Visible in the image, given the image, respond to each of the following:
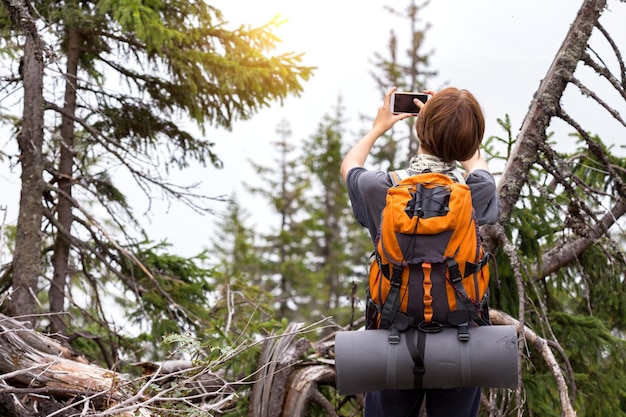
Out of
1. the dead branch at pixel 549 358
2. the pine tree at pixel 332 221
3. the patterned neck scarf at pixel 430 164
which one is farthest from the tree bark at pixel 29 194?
the pine tree at pixel 332 221

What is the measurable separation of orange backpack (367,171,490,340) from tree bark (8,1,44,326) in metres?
5.09

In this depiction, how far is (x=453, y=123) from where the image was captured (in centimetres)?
336

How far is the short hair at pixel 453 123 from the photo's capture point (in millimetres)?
3344

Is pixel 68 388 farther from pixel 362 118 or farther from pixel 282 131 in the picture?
pixel 282 131

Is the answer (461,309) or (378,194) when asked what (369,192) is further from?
(461,309)

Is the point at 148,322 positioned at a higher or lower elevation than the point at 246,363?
higher

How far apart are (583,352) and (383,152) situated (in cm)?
2191

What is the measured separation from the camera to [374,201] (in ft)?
11.3

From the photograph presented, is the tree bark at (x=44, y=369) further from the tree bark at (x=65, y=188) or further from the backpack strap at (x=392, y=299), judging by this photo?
the tree bark at (x=65, y=188)

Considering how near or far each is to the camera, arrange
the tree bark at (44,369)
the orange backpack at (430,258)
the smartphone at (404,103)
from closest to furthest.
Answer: the orange backpack at (430,258), the smartphone at (404,103), the tree bark at (44,369)

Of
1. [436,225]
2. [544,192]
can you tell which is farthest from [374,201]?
[544,192]

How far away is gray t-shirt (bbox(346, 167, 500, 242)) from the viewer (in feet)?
11.3

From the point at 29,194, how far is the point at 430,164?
5438 mm

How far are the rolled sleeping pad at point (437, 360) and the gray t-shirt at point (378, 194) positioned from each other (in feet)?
1.70
